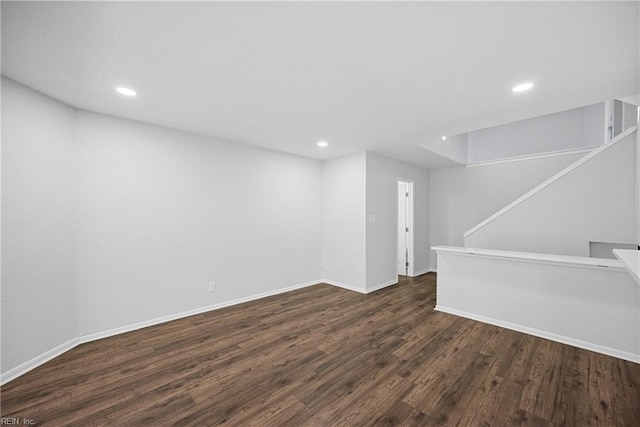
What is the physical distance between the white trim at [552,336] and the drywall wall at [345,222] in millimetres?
1548

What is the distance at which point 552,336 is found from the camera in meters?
2.70

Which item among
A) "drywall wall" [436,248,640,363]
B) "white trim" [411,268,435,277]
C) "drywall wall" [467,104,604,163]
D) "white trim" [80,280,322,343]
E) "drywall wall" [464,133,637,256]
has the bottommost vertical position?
"white trim" [411,268,435,277]

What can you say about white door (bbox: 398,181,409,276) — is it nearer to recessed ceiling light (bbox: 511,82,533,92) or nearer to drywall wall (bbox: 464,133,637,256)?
drywall wall (bbox: 464,133,637,256)

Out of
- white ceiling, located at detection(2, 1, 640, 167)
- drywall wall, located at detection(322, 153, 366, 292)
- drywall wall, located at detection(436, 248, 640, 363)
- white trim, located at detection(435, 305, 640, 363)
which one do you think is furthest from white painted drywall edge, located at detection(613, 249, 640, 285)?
drywall wall, located at detection(322, 153, 366, 292)

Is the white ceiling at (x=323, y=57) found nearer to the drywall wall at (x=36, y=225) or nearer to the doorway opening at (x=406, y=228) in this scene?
the drywall wall at (x=36, y=225)

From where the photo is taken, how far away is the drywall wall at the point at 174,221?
2686 millimetres

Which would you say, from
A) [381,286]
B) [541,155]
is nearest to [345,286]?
[381,286]

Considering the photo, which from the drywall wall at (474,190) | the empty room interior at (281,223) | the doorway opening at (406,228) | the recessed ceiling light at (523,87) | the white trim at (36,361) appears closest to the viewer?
the empty room interior at (281,223)

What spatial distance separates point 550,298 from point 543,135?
15.7 feet

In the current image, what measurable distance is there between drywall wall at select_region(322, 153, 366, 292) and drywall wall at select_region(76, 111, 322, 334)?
0.65 m

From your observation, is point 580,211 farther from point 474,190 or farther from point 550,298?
point 474,190

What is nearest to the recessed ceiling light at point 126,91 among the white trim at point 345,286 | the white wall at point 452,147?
the white wall at point 452,147

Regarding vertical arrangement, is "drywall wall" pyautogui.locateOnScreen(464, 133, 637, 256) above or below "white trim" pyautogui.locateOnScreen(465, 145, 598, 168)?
below

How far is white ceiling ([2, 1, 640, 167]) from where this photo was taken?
1362mm
